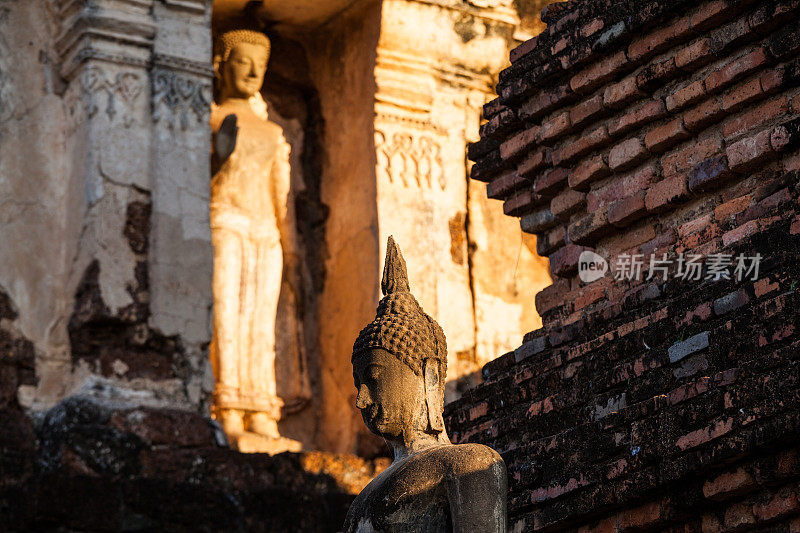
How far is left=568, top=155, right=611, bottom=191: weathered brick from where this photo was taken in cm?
709

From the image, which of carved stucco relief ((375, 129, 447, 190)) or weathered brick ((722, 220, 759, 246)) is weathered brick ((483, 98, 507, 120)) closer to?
weathered brick ((722, 220, 759, 246))

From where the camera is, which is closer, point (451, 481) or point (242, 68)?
point (451, 481)

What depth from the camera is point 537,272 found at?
13484mm

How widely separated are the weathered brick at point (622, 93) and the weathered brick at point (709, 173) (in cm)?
50

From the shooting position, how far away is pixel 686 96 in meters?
6.61

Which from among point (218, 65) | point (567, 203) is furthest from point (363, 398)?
point (218, 65)

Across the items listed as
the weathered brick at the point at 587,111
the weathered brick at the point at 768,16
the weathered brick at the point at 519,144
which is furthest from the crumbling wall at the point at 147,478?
the weathered brick at the point at 768,16

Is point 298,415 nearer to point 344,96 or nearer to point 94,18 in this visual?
point 344,96

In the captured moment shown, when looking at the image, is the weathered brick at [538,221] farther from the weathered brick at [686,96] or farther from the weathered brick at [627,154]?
the weathered brick at [686,96]

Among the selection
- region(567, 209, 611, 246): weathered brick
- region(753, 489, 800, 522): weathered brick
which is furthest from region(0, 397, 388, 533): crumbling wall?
region(753, 489, 800, 522): weathered brick

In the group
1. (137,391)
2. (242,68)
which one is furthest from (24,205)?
(242,68)

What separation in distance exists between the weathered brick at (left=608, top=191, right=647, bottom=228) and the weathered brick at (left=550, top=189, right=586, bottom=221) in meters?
0.36

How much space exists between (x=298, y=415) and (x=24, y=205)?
279cm

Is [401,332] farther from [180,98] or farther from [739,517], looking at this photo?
[180,98]
